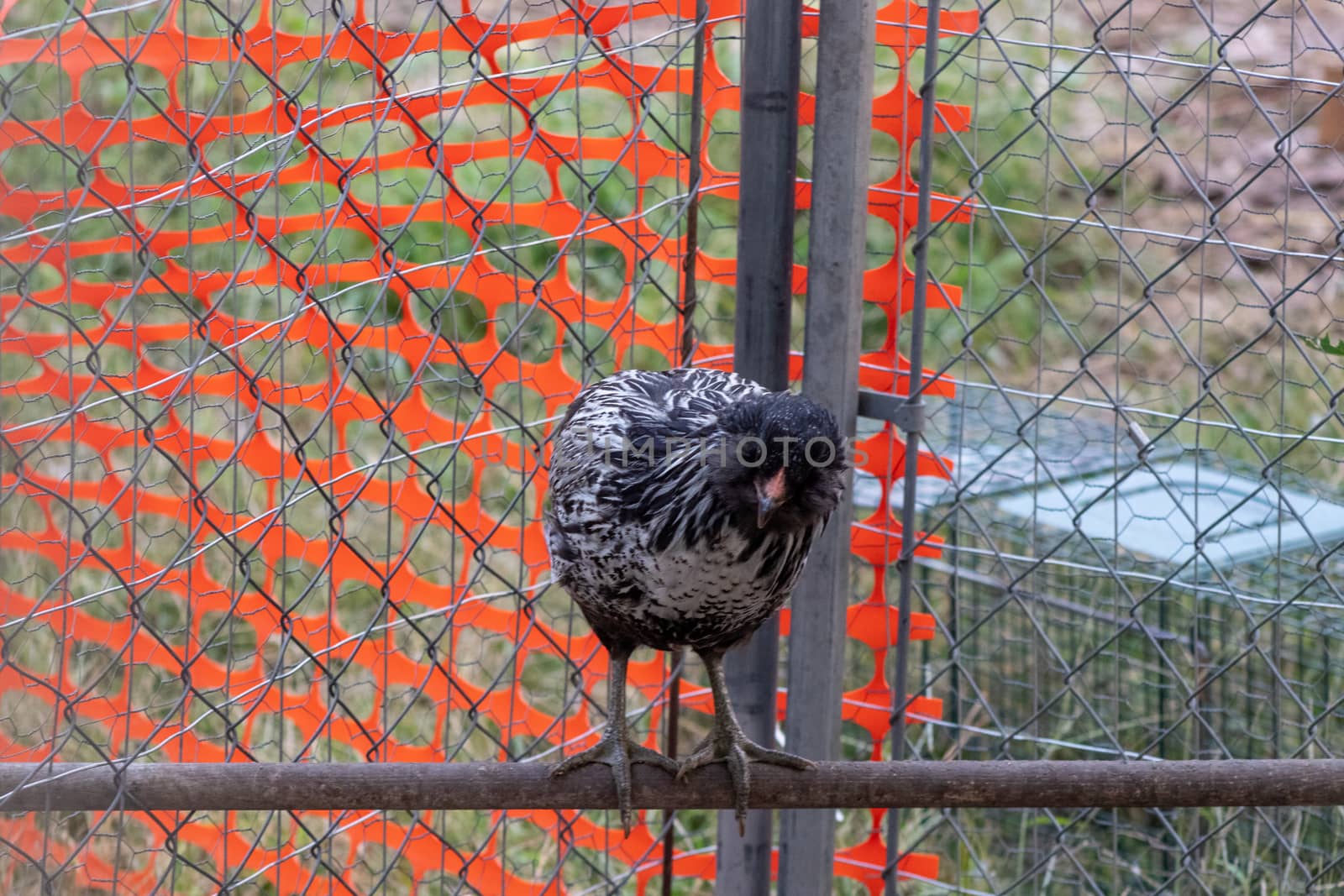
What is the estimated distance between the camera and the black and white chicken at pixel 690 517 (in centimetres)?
178

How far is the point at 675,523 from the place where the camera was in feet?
6.10

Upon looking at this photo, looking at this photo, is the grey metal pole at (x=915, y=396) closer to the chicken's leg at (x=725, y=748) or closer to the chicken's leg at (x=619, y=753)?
the chicken's leg at (x=725, y=748)

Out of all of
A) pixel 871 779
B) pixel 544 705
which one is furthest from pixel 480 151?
pixel 544 705

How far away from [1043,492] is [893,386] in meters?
1.34

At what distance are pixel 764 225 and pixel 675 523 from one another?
54 cm

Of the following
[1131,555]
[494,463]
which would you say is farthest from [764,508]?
[1131,555]

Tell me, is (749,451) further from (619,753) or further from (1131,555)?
(1131,555)

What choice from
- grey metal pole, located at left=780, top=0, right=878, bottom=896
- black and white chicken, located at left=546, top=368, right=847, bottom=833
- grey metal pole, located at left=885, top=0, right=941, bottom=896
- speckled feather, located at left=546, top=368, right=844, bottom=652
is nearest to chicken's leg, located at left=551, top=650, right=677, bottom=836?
black and white chicken, located at left=546, top=368, right=847, bottom=833

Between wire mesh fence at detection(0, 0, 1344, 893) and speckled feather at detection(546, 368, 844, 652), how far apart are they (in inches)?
7.5

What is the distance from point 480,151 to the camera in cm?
262

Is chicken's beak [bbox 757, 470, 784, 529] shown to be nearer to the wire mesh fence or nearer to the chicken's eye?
the chicken's eye

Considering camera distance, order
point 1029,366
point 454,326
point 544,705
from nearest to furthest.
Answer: point 454,326
point 544,705
point 1029,366

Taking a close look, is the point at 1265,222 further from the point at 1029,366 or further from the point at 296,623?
the point at 296,623

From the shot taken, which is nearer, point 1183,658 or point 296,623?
point 296,623
